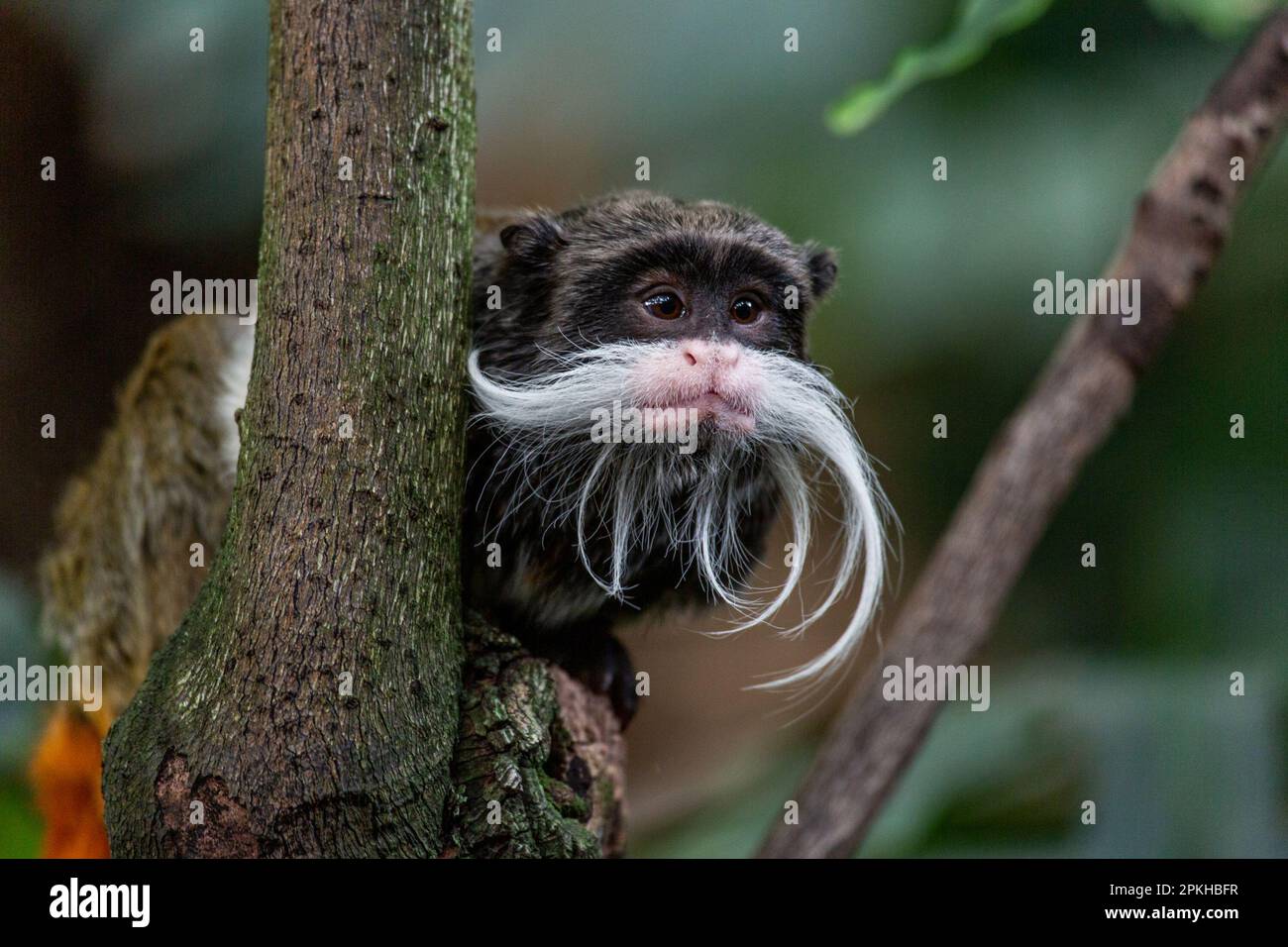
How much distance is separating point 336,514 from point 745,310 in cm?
74

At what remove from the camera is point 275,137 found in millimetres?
1501

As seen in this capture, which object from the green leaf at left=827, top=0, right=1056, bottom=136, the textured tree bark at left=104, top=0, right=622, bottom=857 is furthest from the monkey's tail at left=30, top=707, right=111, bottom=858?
the green leaf at left=827, top=0, right=1056, bottom=136

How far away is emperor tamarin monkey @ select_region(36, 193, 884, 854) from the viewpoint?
170 centimetres

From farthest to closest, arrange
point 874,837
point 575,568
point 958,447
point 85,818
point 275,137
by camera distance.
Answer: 1. point 958,447
2. point 874,837
3. point 85,818
4. point 575,568
5. point 275,137

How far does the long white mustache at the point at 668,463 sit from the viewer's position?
1.70 metres

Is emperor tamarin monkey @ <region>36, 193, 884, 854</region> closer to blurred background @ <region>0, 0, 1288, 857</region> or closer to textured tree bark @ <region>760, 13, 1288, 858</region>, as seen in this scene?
textured tree bark @ <region>760, 13, 1288, 858</region>

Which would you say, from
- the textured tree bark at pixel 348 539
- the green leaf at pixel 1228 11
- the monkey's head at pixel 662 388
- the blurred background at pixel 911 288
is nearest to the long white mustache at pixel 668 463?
the monkey's head at pixel 662 388

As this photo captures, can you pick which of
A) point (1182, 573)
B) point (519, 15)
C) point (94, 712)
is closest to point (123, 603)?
point (94, 712)

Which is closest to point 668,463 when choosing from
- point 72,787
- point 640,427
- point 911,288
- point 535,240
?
point 640,427

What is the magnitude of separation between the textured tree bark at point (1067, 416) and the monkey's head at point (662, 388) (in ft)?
2.04

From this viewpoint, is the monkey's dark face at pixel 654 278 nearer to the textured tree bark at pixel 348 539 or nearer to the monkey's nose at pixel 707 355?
the monkey's nose at pixel 707 355

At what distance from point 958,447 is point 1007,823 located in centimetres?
125

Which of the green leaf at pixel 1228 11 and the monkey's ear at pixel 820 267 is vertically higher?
the green leaf at pixel 1228 11

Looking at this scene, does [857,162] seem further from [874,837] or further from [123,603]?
[123,603]
